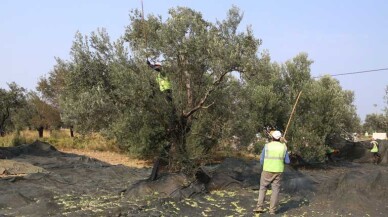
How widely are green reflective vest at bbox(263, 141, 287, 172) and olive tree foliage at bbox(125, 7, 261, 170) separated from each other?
83.3 inches

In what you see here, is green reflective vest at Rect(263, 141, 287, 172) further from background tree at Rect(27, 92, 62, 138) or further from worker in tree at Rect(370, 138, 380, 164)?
background tree at Rect(27, 92, 62, 138)

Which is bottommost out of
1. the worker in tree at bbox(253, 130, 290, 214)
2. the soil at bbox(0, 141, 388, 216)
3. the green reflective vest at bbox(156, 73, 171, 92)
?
the soil at bbox(0, 141, 388, 216)

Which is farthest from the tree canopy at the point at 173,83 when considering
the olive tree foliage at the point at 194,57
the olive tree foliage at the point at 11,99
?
the olive tree foliage at the point at 11,99

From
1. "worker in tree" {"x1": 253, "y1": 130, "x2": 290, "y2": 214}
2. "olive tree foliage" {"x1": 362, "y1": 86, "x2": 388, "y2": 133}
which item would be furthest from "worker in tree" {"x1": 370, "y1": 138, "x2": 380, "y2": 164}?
"worker in tree" {"x1": 253, "y1": 130, "x2": 290, "y2": 214}

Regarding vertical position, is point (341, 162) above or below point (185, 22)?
below

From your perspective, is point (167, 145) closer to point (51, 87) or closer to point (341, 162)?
point (341, 162)

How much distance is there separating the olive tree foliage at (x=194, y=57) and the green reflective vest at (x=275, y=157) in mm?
2115

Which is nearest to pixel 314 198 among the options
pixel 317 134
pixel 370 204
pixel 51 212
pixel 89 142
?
pixel 370 204

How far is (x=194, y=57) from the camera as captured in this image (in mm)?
10539

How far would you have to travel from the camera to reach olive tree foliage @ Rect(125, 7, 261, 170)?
10.2 metres

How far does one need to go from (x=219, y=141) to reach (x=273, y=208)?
3.54 m

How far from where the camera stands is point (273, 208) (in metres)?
9.05

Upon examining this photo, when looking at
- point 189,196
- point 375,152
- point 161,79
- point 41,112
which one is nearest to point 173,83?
point 161,79

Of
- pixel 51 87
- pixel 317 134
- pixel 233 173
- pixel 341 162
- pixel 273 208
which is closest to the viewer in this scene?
pixel 273 208
